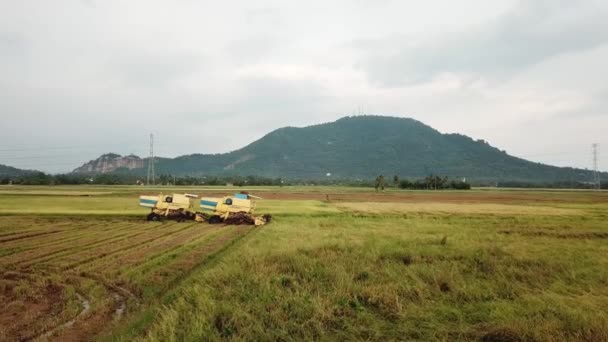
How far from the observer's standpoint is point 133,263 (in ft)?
43.0

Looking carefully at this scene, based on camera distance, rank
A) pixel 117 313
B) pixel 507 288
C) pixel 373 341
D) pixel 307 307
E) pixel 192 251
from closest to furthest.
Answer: pixel 373 341 < pixel 307 307 < pixel 117 313 < pixel 507 288 < pixel 192 251

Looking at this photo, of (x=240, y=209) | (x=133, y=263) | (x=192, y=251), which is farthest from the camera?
(x=240, y=209)

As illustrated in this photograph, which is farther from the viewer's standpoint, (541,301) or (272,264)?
(272,264)

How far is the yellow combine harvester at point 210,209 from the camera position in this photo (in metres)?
27.5

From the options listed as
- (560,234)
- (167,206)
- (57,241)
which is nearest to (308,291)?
(57,241)

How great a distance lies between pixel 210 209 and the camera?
27922 millimetres

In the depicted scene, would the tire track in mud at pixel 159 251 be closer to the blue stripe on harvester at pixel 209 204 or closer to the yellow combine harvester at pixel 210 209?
the yellow combine harvester at pixel 210 209

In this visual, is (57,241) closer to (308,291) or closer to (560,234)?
(308,291)

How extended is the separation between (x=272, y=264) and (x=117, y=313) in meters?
4.44

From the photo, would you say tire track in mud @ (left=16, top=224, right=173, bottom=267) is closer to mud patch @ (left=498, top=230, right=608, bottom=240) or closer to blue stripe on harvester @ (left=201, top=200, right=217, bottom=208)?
blue stripe on harvester @ (left=201, top=200, right=217, bottom=208)

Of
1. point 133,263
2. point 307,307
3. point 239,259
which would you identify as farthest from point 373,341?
point 133,263

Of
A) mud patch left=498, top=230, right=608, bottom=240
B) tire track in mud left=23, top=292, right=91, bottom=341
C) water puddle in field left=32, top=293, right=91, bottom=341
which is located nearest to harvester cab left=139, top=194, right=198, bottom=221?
water puddle in field left=32, top=293, right=91, bottom=341

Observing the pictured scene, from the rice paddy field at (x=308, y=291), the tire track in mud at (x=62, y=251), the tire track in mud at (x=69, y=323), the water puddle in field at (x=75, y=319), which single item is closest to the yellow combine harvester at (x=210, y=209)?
the tire track in mud at (x=62, y=251)

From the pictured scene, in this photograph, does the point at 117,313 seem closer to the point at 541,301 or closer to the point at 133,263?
the point at 133,263
